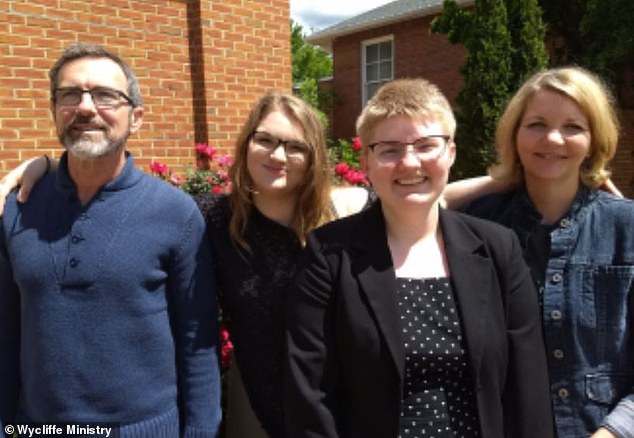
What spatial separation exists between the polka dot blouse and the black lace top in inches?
Result: 22.2

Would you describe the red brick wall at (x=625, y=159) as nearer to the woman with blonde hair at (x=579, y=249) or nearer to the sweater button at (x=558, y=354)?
the woman with blonde hair at (x=579, y=249)

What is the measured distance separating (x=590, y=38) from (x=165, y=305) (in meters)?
10.6

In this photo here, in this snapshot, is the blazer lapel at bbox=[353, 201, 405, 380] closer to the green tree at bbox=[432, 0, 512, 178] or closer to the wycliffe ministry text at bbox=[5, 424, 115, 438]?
the wycliffe ministry text at bbox=[5, 424, 115, 438]

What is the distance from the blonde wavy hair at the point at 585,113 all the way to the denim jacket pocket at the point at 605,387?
69cm

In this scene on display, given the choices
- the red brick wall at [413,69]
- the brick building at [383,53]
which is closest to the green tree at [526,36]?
the red brick wall at [413,69]

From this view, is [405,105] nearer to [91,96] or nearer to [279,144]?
[279,144]

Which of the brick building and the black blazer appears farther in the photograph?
the brick building

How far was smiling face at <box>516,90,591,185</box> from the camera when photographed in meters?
2.03

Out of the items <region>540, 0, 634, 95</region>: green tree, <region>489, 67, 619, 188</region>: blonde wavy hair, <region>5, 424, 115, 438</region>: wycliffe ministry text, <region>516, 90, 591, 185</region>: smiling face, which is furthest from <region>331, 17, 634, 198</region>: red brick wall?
<region>5, 424, 115, 438</region>: wycliffe ministry text

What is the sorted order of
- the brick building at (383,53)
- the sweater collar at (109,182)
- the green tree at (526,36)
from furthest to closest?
the brick building at (383,53) < the green tree at (526,36) < the sweater collar at (109,182)

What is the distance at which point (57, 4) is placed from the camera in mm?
4551

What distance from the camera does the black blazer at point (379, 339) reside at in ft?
5.59

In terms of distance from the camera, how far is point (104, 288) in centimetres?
197

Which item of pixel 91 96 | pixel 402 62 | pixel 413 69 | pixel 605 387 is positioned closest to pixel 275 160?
pixel 91 96
